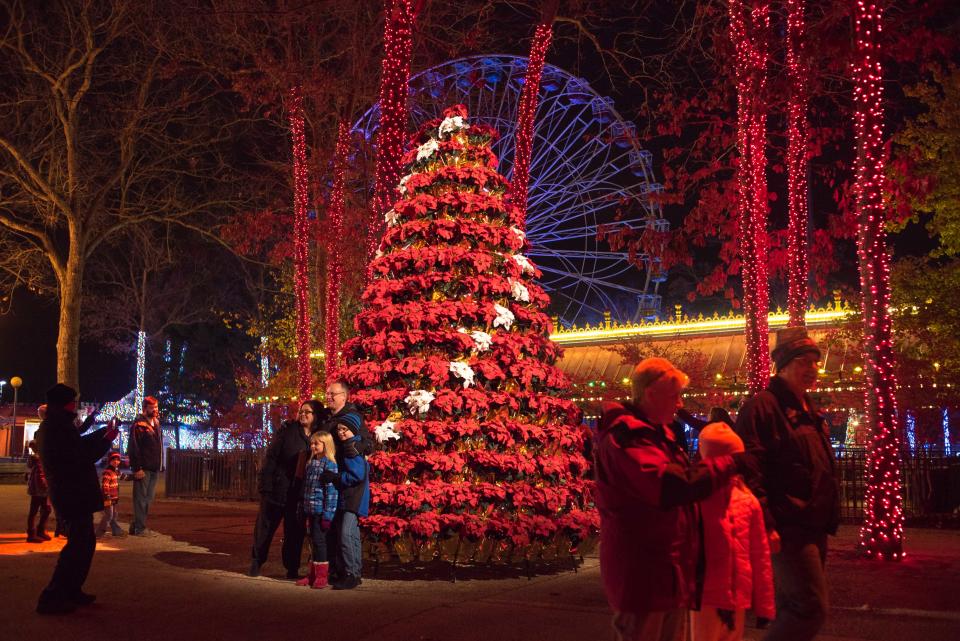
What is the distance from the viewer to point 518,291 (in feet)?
35.7

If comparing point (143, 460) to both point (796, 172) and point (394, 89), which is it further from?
point (796, 172)

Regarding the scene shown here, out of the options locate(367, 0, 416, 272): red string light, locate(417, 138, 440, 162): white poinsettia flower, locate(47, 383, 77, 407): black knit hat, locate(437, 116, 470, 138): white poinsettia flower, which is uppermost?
locate(367, 0, 416, 272): red string light

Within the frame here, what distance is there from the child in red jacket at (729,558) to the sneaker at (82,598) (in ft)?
18.2

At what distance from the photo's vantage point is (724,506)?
Answer: 14.6ft

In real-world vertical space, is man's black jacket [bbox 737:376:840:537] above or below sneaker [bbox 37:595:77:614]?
above

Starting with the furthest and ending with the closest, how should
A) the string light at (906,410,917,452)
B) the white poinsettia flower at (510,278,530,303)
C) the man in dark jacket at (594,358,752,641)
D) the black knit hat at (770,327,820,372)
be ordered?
the string light at (906,410,917,452), the white poinsettia flower at (510,278,530,303), the black knit hat at (770,327,820,372), the man in dark jacket at (594,358,752,641)

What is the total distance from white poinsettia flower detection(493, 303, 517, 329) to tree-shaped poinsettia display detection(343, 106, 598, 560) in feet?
0.04

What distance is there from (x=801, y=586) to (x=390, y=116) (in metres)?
9.55

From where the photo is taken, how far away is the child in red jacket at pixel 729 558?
441cm

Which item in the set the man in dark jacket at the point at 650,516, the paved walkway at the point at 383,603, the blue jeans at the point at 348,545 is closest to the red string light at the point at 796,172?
the paved walkway at the point at 383,603

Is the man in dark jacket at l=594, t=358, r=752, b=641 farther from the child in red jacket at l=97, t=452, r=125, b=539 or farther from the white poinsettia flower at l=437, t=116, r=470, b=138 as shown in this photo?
the child in red jacket at l=97, t=452, r=125, b=539

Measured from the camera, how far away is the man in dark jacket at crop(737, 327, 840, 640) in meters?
4.87

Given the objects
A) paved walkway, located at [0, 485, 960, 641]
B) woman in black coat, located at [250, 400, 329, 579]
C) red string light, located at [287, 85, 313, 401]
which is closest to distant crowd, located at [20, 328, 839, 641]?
paved walkway, located at [0, 485, 960, 641]

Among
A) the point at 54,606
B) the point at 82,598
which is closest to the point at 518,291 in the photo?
the point at 82,598
